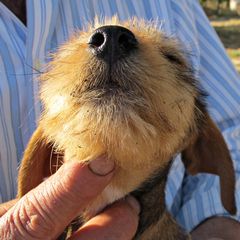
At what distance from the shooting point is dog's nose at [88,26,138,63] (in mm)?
1393

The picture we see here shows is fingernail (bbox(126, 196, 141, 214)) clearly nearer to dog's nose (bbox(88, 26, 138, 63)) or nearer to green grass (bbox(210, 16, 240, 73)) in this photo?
dog's nose (bbox(88, 26, 138, 63))

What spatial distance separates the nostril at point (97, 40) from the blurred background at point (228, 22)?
10.9 meters

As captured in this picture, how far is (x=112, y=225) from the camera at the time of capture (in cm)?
160

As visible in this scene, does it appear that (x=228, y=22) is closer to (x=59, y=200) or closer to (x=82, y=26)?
(x=82, y=26)

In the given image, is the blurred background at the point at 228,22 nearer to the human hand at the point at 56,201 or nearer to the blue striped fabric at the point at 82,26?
the blue striped fabric at the point at 82,26

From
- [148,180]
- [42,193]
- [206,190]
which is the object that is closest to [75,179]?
[42,193]

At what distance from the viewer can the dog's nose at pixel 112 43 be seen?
139cm

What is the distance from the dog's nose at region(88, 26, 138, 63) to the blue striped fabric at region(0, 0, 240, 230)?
1.69 ft

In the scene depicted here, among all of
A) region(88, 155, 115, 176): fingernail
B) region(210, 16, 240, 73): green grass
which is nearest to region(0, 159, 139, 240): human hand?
region(88, 155, 115, 176): fingernail

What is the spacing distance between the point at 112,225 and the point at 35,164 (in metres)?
0.38

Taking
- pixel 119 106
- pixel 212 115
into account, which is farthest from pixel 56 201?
pixel 212 115

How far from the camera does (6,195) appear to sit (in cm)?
210

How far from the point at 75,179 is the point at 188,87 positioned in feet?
1.49

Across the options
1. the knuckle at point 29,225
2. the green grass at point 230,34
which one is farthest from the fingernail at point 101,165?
the green grass at point 230,34
